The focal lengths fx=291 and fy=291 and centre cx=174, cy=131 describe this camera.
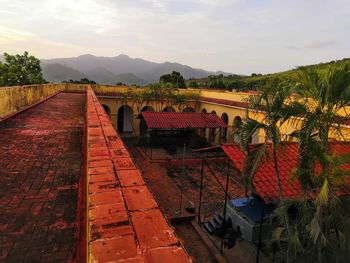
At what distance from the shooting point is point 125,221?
66.1 inches

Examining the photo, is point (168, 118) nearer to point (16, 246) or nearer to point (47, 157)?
point (47, 157)

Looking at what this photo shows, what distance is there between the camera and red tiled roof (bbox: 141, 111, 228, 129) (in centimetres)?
2212

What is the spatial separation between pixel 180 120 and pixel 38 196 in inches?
782

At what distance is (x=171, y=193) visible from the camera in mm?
14914

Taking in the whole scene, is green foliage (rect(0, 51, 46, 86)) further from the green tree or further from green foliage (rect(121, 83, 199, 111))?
the green tree

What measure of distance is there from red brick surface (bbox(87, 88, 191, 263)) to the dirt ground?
6.24m

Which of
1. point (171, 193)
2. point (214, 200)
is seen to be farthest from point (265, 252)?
point (171, 193)

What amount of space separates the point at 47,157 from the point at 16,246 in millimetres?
2698

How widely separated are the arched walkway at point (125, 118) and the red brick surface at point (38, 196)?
25743mm

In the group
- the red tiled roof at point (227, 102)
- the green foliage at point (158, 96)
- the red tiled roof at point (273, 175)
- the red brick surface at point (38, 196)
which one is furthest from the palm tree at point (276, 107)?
the green foliage at point (158, 96)

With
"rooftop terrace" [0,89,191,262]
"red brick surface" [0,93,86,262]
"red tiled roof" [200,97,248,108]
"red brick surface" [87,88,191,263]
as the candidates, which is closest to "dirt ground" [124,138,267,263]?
"red brick surface" [0,93,86,262]

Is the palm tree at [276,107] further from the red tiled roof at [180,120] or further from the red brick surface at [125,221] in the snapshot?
the red tiled roof at [180,120]

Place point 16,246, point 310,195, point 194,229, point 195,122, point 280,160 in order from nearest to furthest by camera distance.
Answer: point 16,246
point 310,195
point 280,160
point 194,229
point 195,122

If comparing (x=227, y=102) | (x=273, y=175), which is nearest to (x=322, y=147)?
(x=273, y=175)
